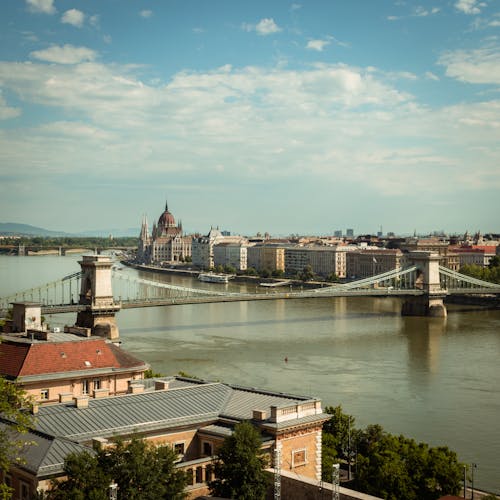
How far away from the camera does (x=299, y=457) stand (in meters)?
8.70

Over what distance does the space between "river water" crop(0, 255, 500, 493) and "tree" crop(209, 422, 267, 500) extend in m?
4.60

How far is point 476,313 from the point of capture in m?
36.2

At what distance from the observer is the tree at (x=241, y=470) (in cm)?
749

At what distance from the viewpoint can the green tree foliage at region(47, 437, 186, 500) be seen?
662cm

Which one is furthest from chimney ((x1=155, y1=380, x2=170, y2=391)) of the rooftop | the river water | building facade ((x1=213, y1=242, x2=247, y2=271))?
building facade ((x1=213, y1=242, x2=247, y2=271))

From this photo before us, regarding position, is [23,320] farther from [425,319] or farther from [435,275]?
[435,275]

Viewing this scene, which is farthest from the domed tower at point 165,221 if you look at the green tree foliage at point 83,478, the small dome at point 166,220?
the green tree foliage at point 83,478

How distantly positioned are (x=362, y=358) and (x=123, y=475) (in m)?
16.2

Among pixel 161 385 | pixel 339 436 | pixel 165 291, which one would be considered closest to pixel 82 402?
pixel 161 385

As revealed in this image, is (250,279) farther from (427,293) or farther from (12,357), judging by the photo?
(12,357)

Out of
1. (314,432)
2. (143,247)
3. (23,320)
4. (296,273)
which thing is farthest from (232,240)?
(314,432)

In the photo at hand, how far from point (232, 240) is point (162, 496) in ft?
263

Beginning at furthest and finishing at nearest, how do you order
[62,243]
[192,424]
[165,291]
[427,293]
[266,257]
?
1. [62,243]
2. [266,257]
3. [165,291]
4. [427,293]
5. [192,424]

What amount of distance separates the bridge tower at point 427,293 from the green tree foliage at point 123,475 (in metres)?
29.1
